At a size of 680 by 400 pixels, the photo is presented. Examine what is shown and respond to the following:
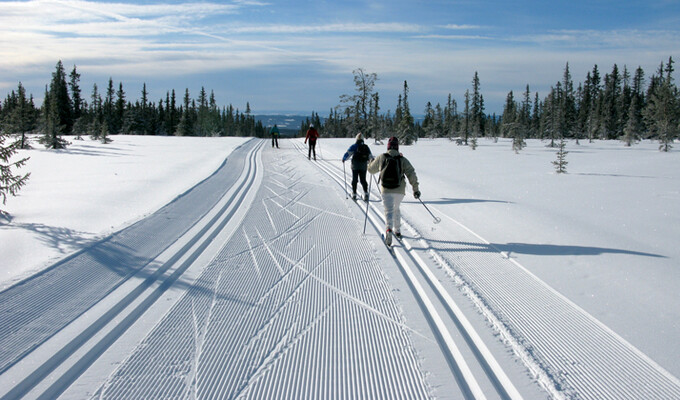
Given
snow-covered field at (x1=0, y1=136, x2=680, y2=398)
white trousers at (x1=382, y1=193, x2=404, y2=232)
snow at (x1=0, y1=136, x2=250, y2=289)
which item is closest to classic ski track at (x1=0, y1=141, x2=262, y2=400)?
snow-covered field at (x1=0, y1=136, x2=680, y2=398)

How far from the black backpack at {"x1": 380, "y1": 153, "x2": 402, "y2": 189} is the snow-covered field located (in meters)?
1.15

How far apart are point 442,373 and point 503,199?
956cm

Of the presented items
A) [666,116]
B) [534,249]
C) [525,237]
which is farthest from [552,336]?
[666,116]

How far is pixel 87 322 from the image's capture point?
4309 mm

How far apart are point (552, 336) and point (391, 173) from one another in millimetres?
3717

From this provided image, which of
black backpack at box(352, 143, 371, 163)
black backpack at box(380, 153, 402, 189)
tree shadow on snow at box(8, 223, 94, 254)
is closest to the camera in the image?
tree shadow on snow at box(8, 223, 94, 254)

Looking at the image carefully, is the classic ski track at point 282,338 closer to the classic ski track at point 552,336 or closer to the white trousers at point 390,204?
the white trousers at point 390,204

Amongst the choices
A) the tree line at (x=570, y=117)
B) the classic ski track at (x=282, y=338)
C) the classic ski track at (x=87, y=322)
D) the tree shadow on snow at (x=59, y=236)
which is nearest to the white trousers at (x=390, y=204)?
the classic ski track at (x=282, y=338)

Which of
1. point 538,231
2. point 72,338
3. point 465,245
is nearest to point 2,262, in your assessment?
point 72,338

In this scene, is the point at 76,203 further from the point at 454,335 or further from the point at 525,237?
the point at 525,237

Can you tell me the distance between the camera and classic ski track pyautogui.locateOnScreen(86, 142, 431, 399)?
3.34 m

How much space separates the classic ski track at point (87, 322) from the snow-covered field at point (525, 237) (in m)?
0.47

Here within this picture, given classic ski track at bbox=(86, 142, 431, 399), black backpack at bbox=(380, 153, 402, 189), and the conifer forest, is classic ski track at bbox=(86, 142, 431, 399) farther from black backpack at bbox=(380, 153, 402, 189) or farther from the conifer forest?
the conifer forest

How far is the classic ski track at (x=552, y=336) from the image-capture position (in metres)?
3.42
